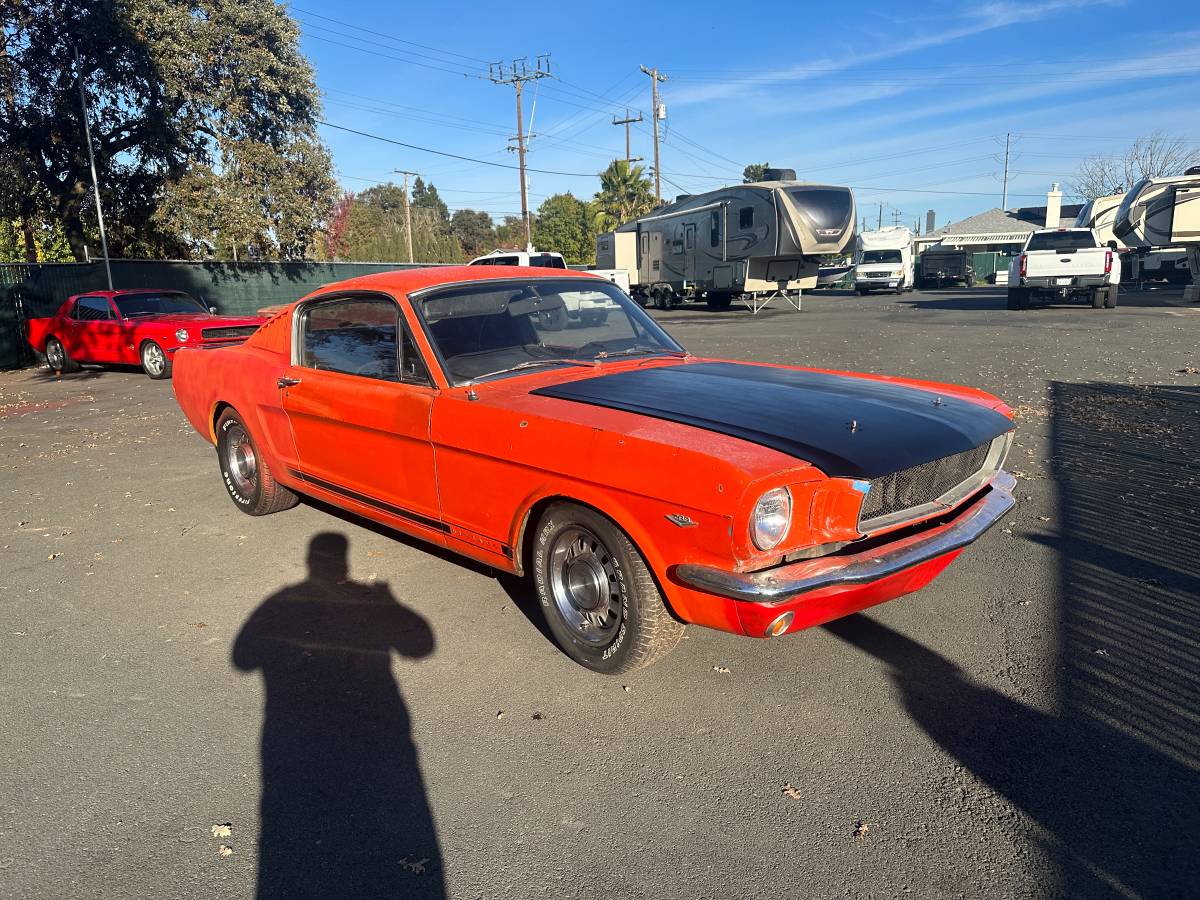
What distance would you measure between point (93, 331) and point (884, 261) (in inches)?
1251

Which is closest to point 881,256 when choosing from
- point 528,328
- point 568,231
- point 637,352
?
point 568,231

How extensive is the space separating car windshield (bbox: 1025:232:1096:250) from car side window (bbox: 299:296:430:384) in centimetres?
2104

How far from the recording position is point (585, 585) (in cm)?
333

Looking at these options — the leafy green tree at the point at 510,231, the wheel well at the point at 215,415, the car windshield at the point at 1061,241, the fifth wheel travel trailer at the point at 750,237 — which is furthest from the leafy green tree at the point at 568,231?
the wheel well at the point at 215,415

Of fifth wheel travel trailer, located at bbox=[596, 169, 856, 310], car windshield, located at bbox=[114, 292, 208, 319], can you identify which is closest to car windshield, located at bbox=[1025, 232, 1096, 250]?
fifth wheel travel trailer, located at bbox=[596, 169, 856, 310]

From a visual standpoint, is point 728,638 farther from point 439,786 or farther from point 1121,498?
point 1121,498

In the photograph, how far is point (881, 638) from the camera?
11.8 ft

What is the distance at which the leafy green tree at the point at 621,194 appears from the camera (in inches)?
2090

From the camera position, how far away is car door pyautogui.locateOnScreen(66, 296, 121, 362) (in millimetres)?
13930

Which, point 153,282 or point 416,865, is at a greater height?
point 153,282

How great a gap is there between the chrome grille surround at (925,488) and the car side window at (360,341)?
2056 mm

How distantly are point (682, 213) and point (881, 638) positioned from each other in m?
24.1

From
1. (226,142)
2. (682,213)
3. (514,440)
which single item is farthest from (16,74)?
(514,440)

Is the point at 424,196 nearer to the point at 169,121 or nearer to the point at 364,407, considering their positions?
the point at 169,121
